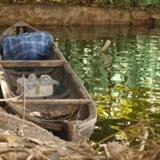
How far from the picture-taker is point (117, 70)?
1267cm

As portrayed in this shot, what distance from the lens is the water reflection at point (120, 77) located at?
882cm

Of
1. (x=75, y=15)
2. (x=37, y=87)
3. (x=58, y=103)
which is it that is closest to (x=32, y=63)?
(x=37, y=87)

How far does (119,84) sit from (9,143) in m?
8.28

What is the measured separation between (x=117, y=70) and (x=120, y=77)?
0.77 metres

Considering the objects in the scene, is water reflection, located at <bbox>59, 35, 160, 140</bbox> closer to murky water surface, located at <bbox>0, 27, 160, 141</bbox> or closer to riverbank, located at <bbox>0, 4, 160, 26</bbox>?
murky water surface, located at <bbox>0, 27, 160, 141</bbox>

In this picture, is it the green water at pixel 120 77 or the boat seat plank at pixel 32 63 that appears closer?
the green water at pixel 120 77

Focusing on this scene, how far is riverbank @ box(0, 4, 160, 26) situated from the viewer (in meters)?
20.9

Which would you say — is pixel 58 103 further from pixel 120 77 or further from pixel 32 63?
pixel 120 77

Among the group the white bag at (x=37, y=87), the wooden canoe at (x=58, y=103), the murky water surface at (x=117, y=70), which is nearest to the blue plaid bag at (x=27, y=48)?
the wooden canoe at (x=58, y=103)

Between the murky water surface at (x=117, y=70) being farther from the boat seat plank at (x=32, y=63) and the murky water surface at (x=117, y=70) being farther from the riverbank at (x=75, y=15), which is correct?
the boat seat plank at (x=32, y=63)

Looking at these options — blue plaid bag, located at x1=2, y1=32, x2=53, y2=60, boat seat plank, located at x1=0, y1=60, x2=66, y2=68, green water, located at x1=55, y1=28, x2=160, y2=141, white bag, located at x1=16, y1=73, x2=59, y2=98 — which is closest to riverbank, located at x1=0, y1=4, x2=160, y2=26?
green water, located at x1=55, y1=28, x2=160, y2=141

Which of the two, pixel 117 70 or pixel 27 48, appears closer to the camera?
pixel 27 48

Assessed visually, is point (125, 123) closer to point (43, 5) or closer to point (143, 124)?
point (143, 124)

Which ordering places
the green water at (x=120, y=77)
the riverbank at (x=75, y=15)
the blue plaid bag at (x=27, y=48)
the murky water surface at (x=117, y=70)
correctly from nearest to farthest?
the green water at (x=120, y=77), the murky water surface at (x=117, y=70), the blue plaid bag at (x=27, y=48), the riverbank at (x=75, y=15)
